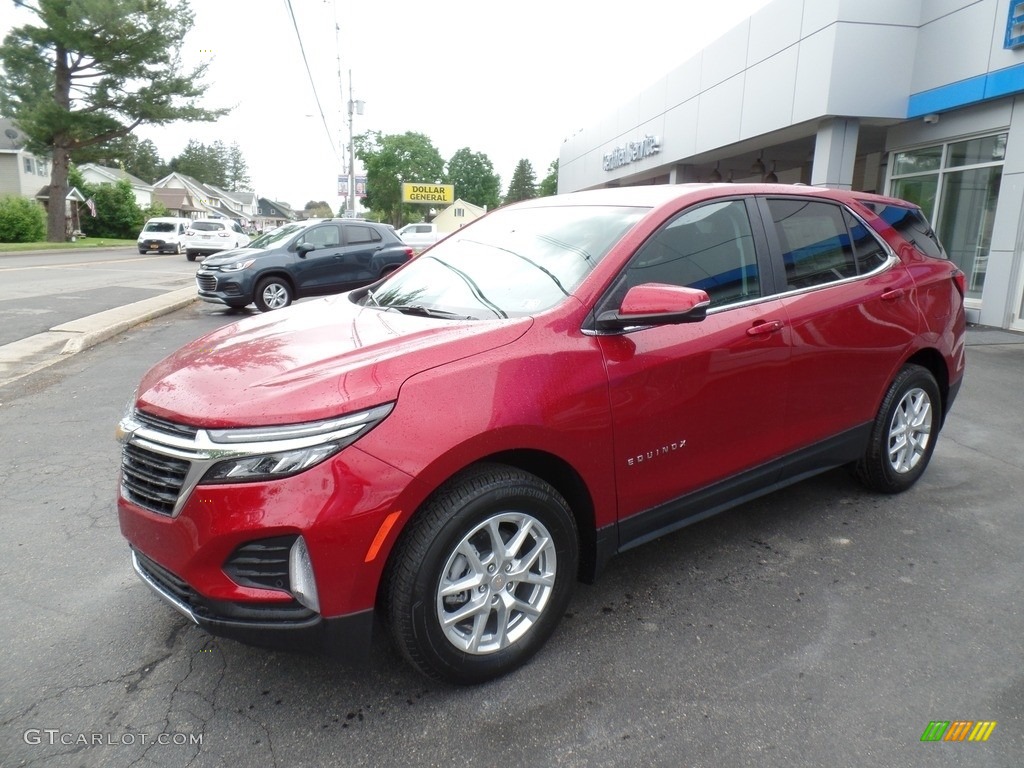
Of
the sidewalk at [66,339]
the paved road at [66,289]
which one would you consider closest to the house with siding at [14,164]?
the paved road at [66,289]

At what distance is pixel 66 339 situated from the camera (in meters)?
9.09

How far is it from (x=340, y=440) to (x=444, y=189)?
2987 inches

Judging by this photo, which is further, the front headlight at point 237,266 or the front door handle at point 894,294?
the front headlight at point 237,266

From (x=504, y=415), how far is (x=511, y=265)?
106cm

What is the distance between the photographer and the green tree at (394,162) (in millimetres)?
89188

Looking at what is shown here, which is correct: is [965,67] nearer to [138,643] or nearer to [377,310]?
[377,310]

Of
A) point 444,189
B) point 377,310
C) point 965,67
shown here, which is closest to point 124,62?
point 965,67

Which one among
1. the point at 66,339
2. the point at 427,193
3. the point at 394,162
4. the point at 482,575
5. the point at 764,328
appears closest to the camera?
the point at 482,575

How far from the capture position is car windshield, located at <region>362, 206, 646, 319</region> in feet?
9.50

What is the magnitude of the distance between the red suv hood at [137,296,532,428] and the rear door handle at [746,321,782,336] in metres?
1.14

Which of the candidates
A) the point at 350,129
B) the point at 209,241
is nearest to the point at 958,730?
the point at 209,241

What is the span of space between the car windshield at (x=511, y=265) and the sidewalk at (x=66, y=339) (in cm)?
567

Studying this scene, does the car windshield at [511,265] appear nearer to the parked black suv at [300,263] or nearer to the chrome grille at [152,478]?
the chrome grille at [152,478]

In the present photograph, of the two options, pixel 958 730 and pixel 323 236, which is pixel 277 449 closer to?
pixel 958 730
